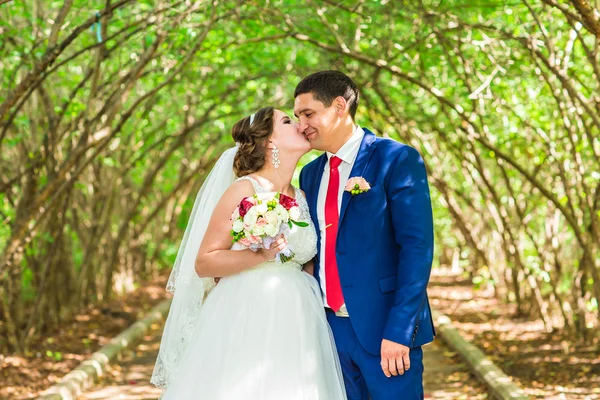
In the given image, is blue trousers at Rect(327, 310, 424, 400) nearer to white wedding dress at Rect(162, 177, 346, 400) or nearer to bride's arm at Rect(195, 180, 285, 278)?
white wedding dress at Rect(162, 177, 346, 400)

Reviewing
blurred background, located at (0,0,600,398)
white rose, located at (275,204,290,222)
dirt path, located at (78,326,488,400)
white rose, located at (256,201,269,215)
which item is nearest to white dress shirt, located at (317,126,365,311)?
white rose, located at (275,204,290,222)

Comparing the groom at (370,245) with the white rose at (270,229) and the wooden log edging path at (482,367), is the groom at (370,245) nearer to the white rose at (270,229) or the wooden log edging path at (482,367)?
the white rose at (270,229)

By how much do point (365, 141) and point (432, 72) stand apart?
754cm

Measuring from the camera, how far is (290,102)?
14.0m

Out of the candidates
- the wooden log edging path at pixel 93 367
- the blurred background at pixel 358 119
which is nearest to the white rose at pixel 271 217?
the blurred background at pixel 358 119

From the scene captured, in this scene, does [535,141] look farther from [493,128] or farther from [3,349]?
[3,349]

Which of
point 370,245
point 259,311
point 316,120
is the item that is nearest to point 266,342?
point 259,311

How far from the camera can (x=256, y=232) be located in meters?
4.07

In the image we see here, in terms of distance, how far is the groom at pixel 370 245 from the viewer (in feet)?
12.8

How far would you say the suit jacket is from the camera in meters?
3.88

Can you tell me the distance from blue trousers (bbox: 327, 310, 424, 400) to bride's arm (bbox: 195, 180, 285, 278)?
19.4 inches

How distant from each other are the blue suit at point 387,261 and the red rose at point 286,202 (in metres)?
0.29

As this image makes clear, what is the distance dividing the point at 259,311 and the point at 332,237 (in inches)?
22.9

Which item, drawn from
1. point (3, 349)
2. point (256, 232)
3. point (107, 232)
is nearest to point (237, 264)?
point (256, 232)
